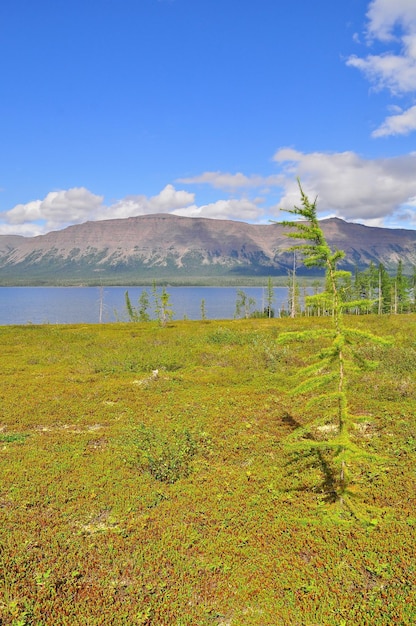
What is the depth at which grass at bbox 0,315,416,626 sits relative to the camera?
28.3 ft

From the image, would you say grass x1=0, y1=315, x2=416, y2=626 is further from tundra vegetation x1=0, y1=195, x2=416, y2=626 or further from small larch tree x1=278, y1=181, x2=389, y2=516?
small larch tree x1=278, y1=181, x2=389, y2=516

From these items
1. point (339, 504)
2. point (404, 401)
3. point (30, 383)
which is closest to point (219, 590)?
point (339, 504)

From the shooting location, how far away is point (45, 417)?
66.5 ft

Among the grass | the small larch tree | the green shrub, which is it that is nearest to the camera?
the grass

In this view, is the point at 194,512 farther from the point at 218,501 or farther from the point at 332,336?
the point at 332,336

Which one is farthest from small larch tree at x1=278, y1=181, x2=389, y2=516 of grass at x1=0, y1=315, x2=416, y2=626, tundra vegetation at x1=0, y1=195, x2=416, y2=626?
grass at x1=0, y1=315, x2=416, y2=626

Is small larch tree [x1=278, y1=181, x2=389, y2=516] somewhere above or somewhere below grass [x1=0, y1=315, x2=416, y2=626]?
above

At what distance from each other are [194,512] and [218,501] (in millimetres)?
973

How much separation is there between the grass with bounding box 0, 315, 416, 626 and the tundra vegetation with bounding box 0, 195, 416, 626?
0.05m

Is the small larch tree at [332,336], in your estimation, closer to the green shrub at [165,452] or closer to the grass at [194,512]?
the grass at [194,512]

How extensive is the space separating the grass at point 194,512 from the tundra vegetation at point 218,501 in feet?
0.16

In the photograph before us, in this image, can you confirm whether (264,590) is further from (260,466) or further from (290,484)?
(260,466)

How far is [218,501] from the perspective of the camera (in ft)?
41.6

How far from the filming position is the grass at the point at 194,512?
8.62 meters
